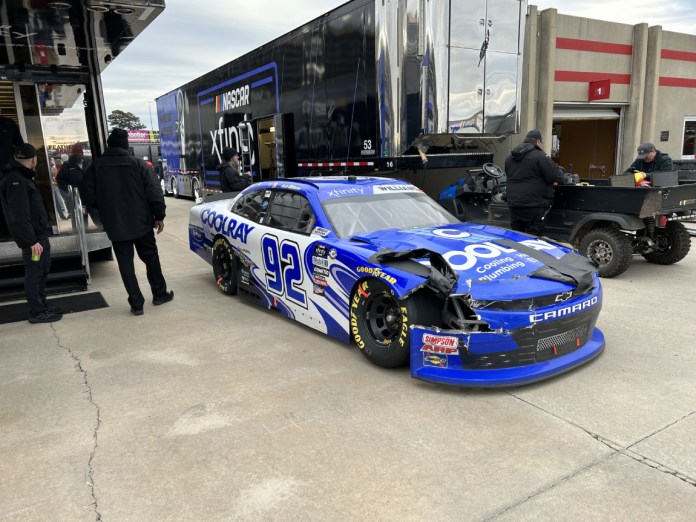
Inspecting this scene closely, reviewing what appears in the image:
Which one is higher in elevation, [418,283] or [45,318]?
[418,283]

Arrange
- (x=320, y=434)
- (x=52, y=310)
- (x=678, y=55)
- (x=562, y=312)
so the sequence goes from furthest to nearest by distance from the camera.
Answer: (x=678, y=55) → (x=52, y=310) → (x=562, y=312) → (x=320, y=434)

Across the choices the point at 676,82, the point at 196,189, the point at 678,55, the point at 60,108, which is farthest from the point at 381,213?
the point at 678,55

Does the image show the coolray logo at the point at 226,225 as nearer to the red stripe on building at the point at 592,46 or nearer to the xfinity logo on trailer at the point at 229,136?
the xfinity logo on trailer at the point at 229,136

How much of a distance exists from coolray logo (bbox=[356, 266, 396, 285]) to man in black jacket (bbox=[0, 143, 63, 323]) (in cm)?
351

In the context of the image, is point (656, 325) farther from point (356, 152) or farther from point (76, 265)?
point (76, 265)

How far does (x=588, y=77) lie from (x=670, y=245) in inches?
332

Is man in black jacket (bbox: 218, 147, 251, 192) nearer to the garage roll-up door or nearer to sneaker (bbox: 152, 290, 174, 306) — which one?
sneaker (bbox: 152, 290, 174, 306)

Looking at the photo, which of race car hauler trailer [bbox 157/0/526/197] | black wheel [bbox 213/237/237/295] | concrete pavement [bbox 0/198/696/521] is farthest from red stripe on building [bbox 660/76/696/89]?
black wheel [bbox 213/237/237/295]

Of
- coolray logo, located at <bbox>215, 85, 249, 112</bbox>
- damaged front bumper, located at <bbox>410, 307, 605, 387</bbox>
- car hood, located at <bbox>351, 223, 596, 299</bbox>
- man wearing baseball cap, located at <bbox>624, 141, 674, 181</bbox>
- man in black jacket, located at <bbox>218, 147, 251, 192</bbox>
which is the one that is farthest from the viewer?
coolray logo, located at <bbox>215, 85, 249, 112</bbox>

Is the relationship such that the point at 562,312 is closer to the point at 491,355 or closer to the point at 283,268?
the point at 491,355

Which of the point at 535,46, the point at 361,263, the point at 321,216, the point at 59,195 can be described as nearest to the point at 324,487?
the point at 361,263

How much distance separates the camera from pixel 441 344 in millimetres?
3457

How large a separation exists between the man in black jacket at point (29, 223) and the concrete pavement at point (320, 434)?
2.07 feet

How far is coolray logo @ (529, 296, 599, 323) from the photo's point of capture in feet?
11.3
